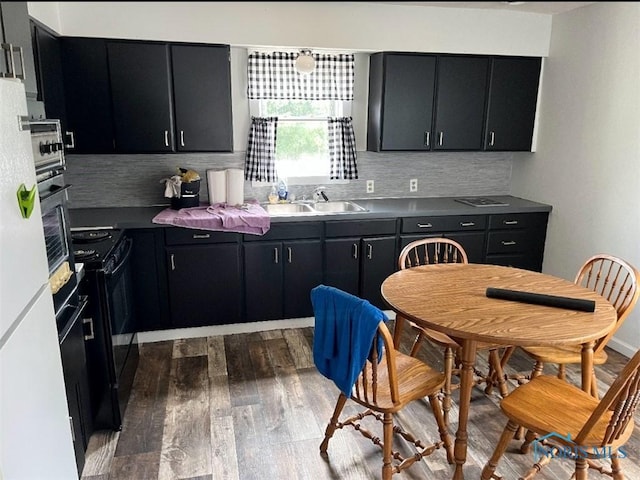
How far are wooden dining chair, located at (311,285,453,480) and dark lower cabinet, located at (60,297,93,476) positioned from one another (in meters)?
0.99

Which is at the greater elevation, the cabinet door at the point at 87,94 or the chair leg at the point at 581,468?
the cabinet door at the point at 87,94

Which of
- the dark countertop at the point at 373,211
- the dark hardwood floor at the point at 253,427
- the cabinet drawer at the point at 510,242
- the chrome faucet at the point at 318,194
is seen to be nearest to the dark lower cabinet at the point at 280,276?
the dark countertop at the point at 373,211

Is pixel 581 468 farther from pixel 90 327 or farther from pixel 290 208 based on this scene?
pixel 290 208

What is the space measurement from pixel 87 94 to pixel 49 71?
1.07ft

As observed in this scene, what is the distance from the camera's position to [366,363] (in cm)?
182

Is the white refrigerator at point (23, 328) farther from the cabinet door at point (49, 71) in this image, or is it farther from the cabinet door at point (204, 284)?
the cabinet door at point (204, 284)

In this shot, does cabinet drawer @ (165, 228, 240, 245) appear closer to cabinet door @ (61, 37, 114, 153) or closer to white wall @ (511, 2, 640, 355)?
cabinet door @ (61, 37, 114, 153)

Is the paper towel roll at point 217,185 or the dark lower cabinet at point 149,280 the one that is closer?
the dark lower cabinet at point 149,280

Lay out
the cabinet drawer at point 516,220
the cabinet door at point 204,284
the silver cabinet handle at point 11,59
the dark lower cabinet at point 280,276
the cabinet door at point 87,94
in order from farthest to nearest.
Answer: the cabinet drawer at point 516,220 < the dark lower cabinet at point 280,276 < the cabinet door at point 204,284 < the cabinet door at point 87,94 < the silver cabinet handle at point 11,59

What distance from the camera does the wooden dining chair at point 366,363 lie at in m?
1.77

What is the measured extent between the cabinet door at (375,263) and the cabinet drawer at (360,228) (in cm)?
5

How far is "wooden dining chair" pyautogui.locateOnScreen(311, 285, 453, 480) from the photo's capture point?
5.81 feet

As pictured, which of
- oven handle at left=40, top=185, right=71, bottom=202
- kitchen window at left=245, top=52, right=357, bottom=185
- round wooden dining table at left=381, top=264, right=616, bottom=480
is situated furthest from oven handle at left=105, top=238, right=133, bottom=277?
round wooden dining table at left=381, top=264, right=616, bottom=480

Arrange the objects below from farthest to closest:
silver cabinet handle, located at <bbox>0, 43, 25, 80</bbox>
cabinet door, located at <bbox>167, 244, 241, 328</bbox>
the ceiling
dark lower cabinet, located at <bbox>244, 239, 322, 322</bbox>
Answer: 1. dark lower cabinet, located at <bbox>244, 239, 322, 322</bbox>
2. cabinet door, located at <bbox>167, 244, 241, 328</bbox>
3. silver cabinet handle, located at <bbox>0, 43, 25, 80</bbox>
4. the ceiling
